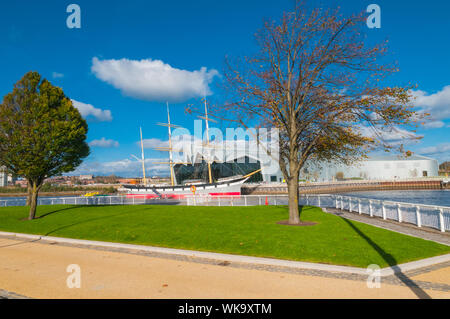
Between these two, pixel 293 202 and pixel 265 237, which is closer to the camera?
pixel 265 237

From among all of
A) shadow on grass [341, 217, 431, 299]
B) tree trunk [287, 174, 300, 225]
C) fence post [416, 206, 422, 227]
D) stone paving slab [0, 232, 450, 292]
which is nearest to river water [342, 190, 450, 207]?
fence post [416, 206, 422, 227]

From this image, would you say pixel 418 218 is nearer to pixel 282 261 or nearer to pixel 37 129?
pixel 282 261

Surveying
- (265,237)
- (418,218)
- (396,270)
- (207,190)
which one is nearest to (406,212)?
(418,218)

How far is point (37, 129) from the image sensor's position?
18.3m

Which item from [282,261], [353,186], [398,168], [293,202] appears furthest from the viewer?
[398,168]

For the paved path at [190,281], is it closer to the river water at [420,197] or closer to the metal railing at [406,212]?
the metal railing at [406,212]

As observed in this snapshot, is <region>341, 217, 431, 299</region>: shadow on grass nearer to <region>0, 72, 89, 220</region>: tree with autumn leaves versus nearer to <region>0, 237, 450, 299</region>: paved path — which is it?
<region>0, 237, 450, 299</region>: paved path


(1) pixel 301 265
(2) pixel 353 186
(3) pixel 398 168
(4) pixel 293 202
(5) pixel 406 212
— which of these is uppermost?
(3) pixel 398 168

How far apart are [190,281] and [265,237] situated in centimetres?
495

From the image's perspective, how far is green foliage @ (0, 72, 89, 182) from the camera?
60.2ft

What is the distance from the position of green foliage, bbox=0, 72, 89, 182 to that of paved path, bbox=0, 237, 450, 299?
36.9 ft
